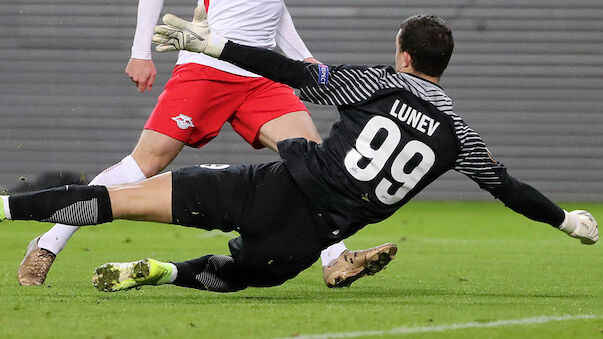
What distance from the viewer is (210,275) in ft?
16.4

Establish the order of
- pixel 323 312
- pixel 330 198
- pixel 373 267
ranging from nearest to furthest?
pixel 323 312, pixel 330 198, pixel 373 267

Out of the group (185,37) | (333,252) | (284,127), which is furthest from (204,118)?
(185,37)

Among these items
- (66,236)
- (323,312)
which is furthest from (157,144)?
(323,312)

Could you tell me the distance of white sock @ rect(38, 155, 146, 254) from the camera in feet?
17.7

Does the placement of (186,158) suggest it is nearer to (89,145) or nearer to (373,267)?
(89,145)

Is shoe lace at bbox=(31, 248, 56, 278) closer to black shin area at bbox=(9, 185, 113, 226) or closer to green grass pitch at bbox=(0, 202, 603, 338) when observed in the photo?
green grass pitch at bbox=(0, 202, 603, 338)

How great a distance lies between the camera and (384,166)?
453 cm

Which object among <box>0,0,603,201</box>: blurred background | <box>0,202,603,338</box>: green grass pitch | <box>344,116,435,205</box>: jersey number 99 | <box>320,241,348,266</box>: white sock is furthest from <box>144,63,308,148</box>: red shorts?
<box>0,0,603,201</box>: blurred background

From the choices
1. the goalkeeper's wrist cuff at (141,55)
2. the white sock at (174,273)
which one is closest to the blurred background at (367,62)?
the goalkeeper's wrist cuff at (141,55)

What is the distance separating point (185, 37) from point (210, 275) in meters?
1.16

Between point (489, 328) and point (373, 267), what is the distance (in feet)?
4.81

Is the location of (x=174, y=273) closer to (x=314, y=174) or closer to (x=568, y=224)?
(x=314, y=174)

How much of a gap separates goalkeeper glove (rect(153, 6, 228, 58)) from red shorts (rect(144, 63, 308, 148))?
101 centimetres

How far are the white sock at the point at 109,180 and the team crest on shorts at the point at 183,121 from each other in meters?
0.28
